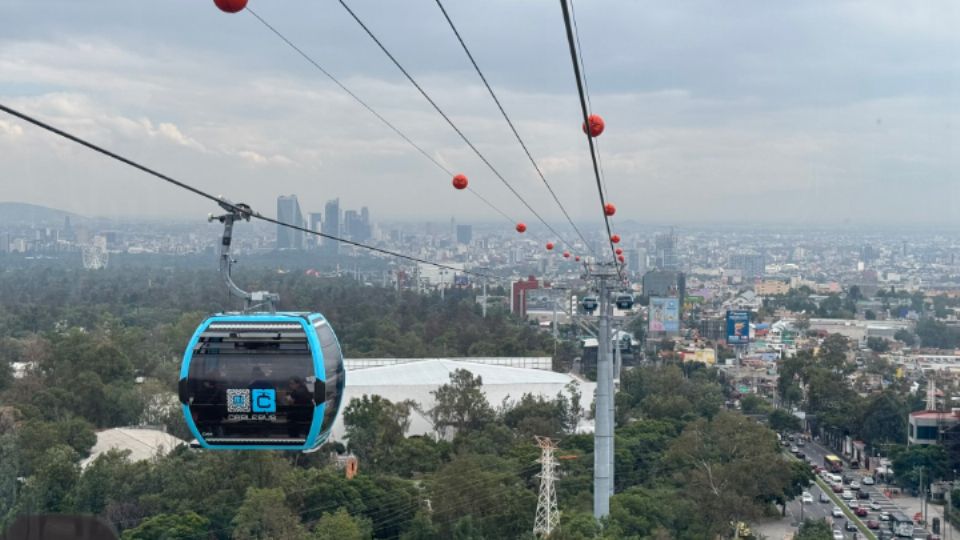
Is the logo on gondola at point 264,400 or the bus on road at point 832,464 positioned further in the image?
the bus on road at point 832,464

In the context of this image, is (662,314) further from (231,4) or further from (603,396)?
(231,4)

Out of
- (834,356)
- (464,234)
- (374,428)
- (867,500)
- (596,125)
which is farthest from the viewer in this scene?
(464,234)

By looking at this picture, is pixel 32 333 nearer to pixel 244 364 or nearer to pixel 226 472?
pixel 226 472

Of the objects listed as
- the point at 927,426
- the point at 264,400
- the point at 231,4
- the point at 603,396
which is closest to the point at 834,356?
the point at 927,426

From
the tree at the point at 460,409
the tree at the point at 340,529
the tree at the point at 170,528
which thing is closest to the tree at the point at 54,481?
the tree at the point at 170,528

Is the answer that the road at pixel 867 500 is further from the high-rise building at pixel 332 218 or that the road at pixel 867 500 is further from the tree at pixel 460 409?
the high-rise building at pixel 332 218

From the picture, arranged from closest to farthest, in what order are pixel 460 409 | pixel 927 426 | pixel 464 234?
pixel 460 409 < pixel 927 426 < pixel 464 234
